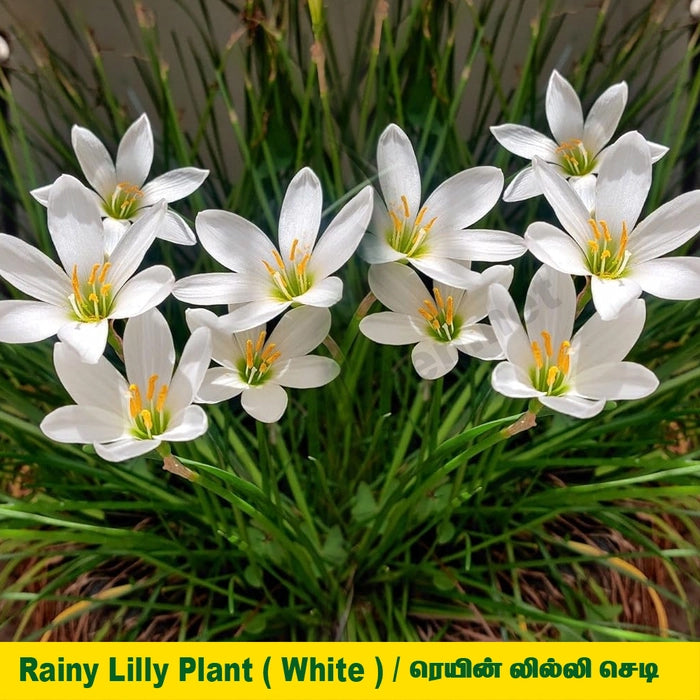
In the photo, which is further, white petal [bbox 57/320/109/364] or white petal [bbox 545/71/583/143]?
white petal [bbox 545/71/583/143]

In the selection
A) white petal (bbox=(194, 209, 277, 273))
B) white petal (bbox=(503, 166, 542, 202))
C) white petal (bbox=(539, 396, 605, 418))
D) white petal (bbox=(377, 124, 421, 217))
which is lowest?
white petal (bbox=(539, 396, 605, 418))

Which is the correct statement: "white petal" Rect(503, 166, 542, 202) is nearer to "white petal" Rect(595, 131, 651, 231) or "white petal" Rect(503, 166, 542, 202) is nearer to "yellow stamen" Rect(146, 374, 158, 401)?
"white petal" Rect(595, 131, 651, 231)

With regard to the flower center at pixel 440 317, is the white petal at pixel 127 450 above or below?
below

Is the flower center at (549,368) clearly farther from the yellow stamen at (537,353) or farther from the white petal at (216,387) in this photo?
the white petal at (216,387)

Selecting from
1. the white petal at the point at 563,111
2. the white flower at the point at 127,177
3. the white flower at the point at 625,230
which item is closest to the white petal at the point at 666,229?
the white flower at the point at 625,230

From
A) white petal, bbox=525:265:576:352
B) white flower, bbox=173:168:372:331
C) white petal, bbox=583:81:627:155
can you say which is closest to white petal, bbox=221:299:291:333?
white flower, bbox=173:168:372:331

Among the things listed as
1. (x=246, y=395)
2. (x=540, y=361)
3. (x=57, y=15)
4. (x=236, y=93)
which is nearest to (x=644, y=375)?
(x=540, y=361)

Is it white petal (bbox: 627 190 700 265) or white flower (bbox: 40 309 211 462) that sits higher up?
white petal (bbox: 627 190 700 265)
